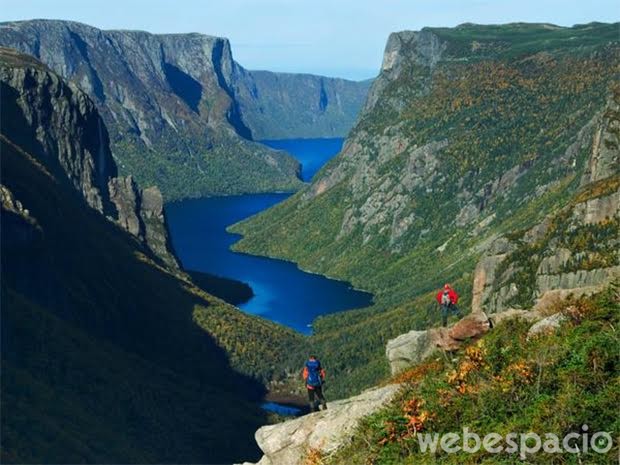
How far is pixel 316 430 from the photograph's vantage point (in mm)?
53688

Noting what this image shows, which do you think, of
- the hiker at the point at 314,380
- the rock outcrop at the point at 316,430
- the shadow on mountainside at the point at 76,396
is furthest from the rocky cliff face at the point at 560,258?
the rock outcrop at the point at 316,430

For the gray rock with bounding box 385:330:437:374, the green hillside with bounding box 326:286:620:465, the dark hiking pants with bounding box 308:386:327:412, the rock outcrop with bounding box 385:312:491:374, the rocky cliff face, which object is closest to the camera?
the green hillside with bounding box 326:286:620:465

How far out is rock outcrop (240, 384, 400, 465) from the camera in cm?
5206

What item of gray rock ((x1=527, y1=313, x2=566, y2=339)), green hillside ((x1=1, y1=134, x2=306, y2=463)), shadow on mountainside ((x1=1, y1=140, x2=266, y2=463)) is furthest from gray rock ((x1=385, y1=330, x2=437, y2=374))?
green hillside ((x1=1, y1=134, x2=306, y2=463))

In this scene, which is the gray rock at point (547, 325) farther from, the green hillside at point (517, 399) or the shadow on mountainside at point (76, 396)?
the shadow on mountainside at point (76, 396)

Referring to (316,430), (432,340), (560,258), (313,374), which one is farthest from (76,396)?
(316,430)

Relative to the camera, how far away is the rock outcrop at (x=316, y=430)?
52.1m

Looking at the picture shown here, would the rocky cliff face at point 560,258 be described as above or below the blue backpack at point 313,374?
above

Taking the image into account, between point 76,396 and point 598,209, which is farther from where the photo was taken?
point 598,209

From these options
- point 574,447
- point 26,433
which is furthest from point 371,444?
point 26,433

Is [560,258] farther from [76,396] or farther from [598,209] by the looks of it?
[76,396]

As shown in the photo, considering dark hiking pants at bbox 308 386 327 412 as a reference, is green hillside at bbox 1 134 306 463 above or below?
above

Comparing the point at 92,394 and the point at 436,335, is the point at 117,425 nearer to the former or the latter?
the point at 92,394

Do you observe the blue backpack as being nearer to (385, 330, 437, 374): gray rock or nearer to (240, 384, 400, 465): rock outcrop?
(240, 384, 400, 465): rock outcrop
